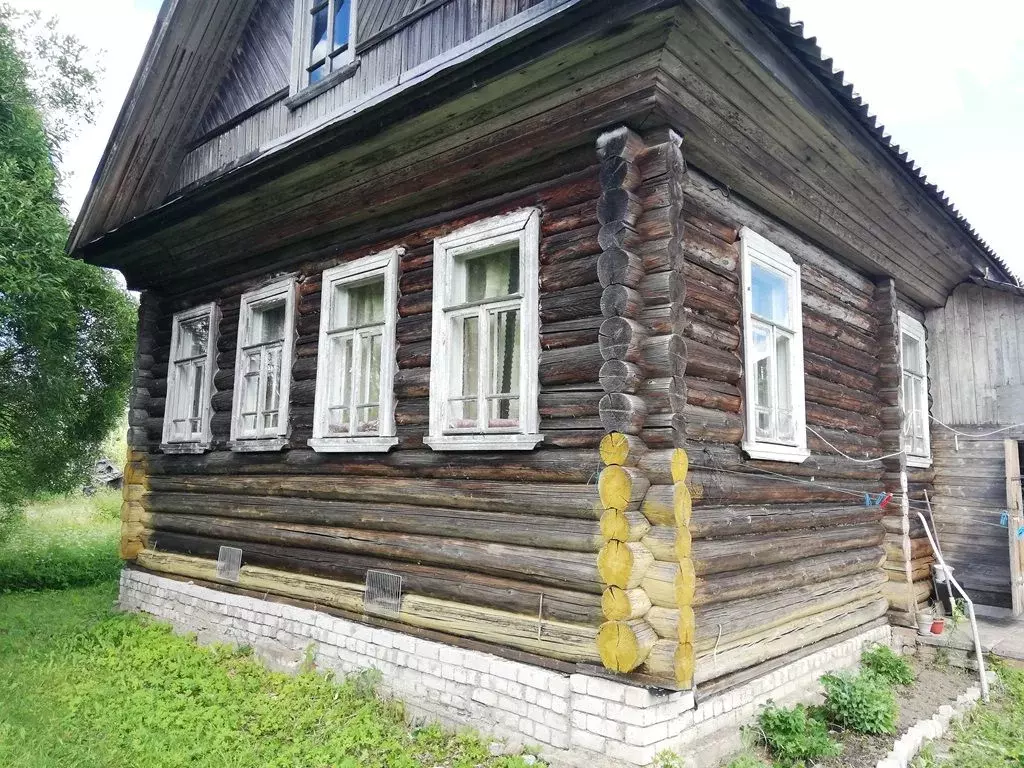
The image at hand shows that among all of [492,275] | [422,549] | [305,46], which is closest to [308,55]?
[305,46]

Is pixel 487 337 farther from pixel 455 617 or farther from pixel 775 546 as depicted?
pixel 775 546

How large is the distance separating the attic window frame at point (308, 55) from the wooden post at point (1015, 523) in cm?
841

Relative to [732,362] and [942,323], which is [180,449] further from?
[942,323]

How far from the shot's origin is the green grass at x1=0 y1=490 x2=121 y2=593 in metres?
12.9

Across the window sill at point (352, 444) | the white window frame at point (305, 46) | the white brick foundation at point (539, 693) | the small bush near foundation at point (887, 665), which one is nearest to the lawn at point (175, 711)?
the white brick foundation at point (539, 693)

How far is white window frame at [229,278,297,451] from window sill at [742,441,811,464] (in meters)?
4.41

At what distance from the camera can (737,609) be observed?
536 centimetres

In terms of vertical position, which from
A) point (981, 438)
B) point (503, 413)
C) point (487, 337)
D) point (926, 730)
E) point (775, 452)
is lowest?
point (926, 730)

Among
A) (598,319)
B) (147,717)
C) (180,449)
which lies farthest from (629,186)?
(180,449)

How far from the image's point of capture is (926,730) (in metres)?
5.68

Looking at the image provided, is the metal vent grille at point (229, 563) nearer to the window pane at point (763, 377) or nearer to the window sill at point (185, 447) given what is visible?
the window sill at point (185, 447)

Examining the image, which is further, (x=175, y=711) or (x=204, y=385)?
(x=204, y=385)

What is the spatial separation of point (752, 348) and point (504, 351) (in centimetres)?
199

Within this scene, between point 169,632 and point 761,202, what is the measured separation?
7742mm
